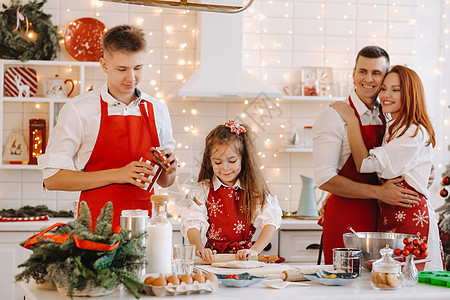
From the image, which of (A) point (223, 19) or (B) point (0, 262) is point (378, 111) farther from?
(B) point (0, 262)

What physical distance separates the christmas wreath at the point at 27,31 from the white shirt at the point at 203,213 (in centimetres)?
210

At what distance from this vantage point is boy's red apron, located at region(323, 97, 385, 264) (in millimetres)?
2951

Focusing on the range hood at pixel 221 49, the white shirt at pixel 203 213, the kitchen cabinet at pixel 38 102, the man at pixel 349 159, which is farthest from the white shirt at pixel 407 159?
the kitchen cabinet at pixel 38 102

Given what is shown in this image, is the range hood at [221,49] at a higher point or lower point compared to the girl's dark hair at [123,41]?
higher

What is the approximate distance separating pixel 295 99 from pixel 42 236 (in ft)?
9.90

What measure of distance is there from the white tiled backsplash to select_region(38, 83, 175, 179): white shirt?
1886 mm

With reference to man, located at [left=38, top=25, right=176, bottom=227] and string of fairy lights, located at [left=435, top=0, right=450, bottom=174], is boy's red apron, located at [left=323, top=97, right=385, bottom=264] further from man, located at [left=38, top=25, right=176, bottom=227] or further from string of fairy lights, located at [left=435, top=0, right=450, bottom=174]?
string of fairy lights, located at [left=435, top=0, right=450, bottom=174]

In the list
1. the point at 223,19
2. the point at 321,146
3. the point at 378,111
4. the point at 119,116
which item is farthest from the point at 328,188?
the point at 223,19

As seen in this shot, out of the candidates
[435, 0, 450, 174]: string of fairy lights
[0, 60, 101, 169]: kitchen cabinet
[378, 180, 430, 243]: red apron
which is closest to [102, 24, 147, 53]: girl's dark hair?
[378, 180, 430, 243]: red apron

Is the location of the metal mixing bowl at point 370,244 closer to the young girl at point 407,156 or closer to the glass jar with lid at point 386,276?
the glass jar with lid at point 386,276

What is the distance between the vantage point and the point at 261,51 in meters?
4.73

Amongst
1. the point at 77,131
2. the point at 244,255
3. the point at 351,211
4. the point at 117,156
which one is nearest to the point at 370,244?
the point at 244,255

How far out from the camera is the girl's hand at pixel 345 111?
3.01 metres

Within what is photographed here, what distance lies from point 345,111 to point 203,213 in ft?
2.89
